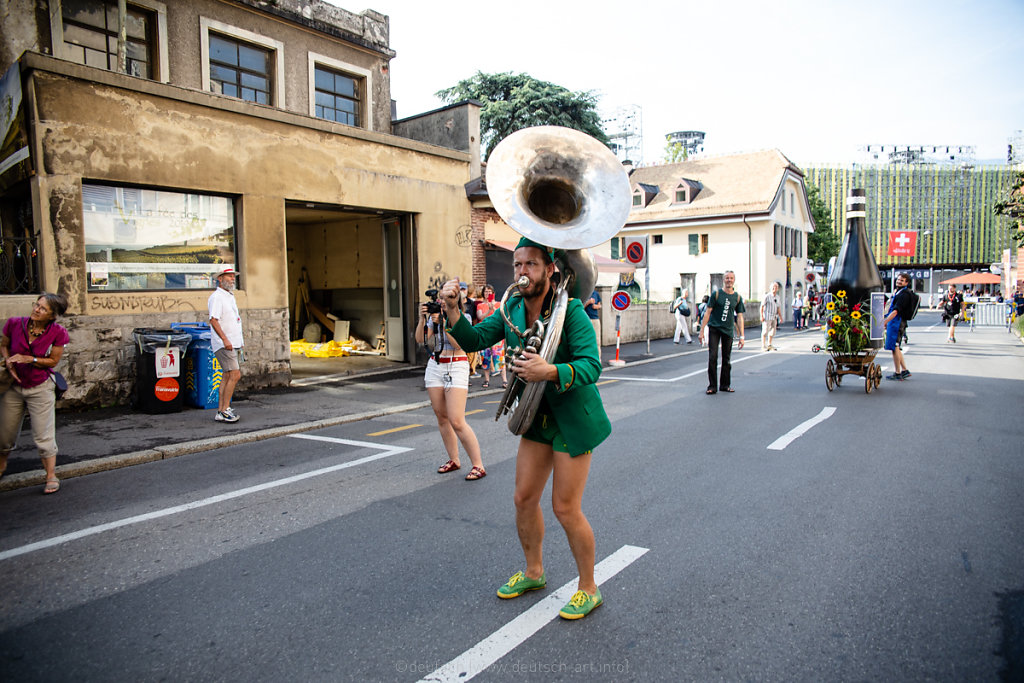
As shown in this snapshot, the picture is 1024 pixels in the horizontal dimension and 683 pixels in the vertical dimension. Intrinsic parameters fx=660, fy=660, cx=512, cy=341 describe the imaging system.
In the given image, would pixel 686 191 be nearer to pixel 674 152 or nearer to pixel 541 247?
pixel 674 152

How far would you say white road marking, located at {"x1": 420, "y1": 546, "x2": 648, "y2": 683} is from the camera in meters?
2.81

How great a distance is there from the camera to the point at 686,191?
3978cm

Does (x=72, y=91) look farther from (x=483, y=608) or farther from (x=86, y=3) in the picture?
(x=483, y=608)

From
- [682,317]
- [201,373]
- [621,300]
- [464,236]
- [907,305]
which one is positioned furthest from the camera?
[682,317]

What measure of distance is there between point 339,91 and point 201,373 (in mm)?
9464

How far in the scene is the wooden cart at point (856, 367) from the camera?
407 inches

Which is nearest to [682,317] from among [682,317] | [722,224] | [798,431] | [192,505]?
[682,317]

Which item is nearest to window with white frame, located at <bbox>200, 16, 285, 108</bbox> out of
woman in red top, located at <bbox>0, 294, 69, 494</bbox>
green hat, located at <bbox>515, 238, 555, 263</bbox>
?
woman in red top, located at <bbox>0, 294, 69, 494</bbox>

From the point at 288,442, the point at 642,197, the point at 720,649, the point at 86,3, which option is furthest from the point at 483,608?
the point at 642,197

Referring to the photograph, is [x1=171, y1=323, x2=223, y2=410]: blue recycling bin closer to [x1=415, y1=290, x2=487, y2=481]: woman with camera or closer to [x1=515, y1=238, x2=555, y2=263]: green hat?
[x1=415, y1=290, x2=487, y2=481]: woman with camera

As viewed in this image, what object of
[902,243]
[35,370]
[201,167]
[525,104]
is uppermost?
[525,104]

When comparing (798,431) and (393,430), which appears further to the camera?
(393,430)

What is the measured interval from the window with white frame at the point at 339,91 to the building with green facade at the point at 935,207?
269ft

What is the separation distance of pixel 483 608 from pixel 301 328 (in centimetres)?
1659
